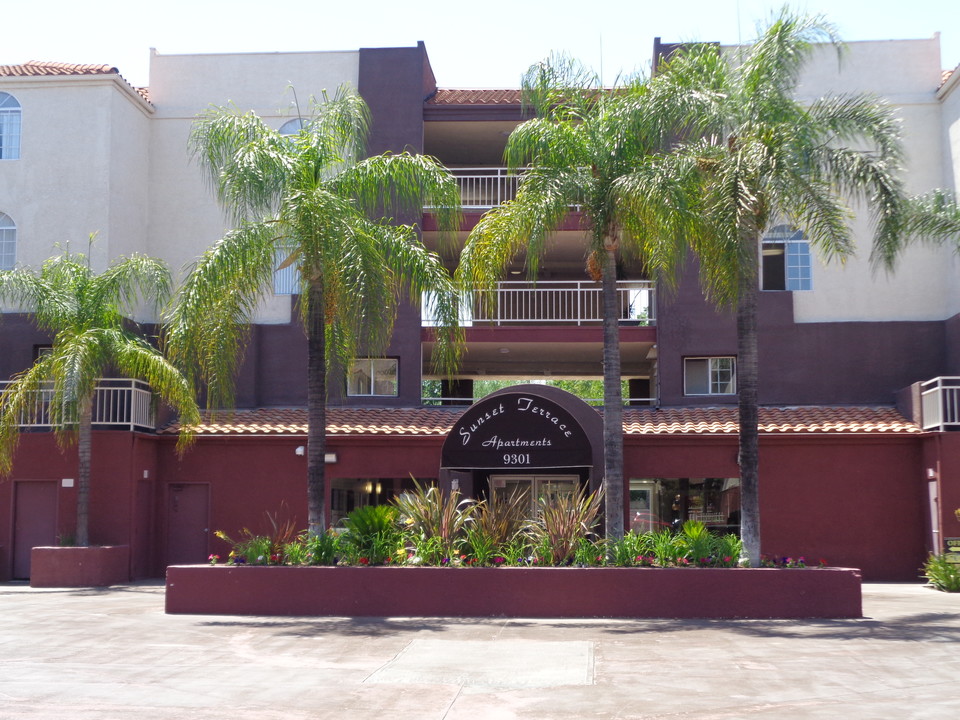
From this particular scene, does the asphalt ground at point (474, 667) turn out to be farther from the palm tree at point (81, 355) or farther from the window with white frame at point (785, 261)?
the window with white frame at point (785, 261)

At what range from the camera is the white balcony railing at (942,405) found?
22.6m

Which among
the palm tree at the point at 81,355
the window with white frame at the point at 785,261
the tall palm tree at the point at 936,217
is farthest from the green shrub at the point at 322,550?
the window with white frame at the point at 785,261

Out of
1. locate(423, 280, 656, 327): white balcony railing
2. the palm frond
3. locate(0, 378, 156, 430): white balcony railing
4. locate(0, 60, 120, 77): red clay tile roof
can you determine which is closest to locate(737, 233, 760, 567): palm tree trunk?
the palm frond

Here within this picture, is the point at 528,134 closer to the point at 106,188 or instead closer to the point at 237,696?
the point at 237,696

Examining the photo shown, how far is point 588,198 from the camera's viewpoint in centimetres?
1811

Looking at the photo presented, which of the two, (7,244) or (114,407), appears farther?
(7,244)

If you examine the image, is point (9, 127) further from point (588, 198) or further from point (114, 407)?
point (588, 198)

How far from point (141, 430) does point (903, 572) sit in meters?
17.8

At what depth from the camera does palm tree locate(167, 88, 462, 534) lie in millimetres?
17234

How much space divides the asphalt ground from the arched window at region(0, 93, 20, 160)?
592 inches

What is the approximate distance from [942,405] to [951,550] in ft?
10.2

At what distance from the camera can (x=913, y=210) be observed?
60.6 ft

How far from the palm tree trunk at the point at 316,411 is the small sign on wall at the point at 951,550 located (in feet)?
41.3

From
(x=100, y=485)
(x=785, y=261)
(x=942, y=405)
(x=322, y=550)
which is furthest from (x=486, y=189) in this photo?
(x=322, y=550)
